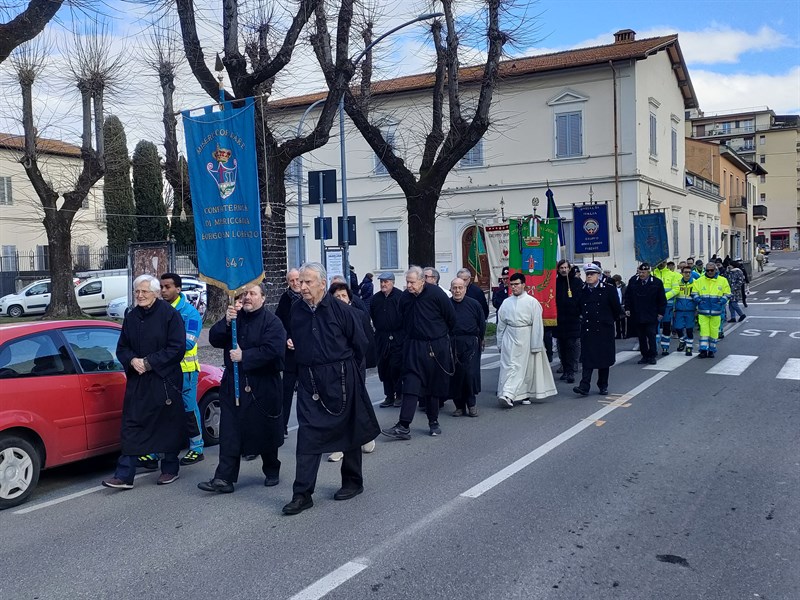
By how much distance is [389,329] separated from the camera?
32.7 feet

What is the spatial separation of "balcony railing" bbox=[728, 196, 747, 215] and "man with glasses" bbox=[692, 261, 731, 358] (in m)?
41.2

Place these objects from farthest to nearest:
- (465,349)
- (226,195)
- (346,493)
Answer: (465,349) → (226,195) → (346,493)

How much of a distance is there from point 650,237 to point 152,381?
23887 mm

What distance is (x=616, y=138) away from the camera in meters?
28.2

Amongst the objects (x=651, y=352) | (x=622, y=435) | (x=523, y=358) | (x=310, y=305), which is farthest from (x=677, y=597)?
(x=651, y=352)

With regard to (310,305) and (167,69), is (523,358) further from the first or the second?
(167,69)

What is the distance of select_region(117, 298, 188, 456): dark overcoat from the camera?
6273mm

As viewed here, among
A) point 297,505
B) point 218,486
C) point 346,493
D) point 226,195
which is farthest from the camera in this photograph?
point 226,195

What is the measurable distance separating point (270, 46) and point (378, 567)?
1317 centimetres

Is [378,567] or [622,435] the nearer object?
[378,567]

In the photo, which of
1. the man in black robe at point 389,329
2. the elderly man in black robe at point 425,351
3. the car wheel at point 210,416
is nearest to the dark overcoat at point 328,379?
the elderly man in black robe at point 425,351

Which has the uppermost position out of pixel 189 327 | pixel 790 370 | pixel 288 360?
pixel 189 327

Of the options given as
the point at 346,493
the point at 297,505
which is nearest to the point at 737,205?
the point at 346,493

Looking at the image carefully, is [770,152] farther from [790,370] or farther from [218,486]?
[218,486]
